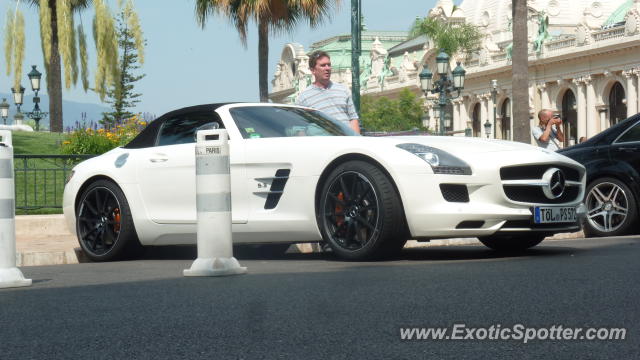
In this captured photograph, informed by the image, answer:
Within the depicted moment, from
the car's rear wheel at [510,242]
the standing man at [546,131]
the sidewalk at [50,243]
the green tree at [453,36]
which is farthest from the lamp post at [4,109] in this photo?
the car's rear wheel at [510,242]

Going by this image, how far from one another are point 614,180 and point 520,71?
13387mm

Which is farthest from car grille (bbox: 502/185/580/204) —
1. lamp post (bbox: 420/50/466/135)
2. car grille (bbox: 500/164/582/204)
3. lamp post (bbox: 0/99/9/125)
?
lamp post (bbox: 0/99/9/125)

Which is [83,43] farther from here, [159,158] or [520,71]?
[159,158]

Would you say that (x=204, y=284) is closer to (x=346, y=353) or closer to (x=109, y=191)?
(x=346, y=353)

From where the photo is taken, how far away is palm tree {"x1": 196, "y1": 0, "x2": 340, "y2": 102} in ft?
97.4

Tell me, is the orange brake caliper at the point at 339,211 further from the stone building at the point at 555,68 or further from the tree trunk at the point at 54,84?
the stone building at the point at 555,68

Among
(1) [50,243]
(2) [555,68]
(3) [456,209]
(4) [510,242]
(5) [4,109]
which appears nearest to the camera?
(3) [456,209]

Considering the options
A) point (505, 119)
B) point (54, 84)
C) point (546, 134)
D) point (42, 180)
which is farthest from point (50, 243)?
point (505, 119)

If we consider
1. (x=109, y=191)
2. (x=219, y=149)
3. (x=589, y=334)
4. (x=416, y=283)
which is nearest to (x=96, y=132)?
(x=109, y=191)

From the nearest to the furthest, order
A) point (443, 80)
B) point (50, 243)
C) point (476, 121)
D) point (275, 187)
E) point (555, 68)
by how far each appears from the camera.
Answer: point (275, 187)
point (50, 243)
point (443, 80)
point (555, 68)
point (476, 121)

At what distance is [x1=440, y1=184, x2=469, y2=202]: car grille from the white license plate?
54 cm

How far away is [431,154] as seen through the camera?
7.71 metres

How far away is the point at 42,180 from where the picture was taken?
15758mm

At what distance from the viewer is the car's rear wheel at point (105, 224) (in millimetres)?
9211
